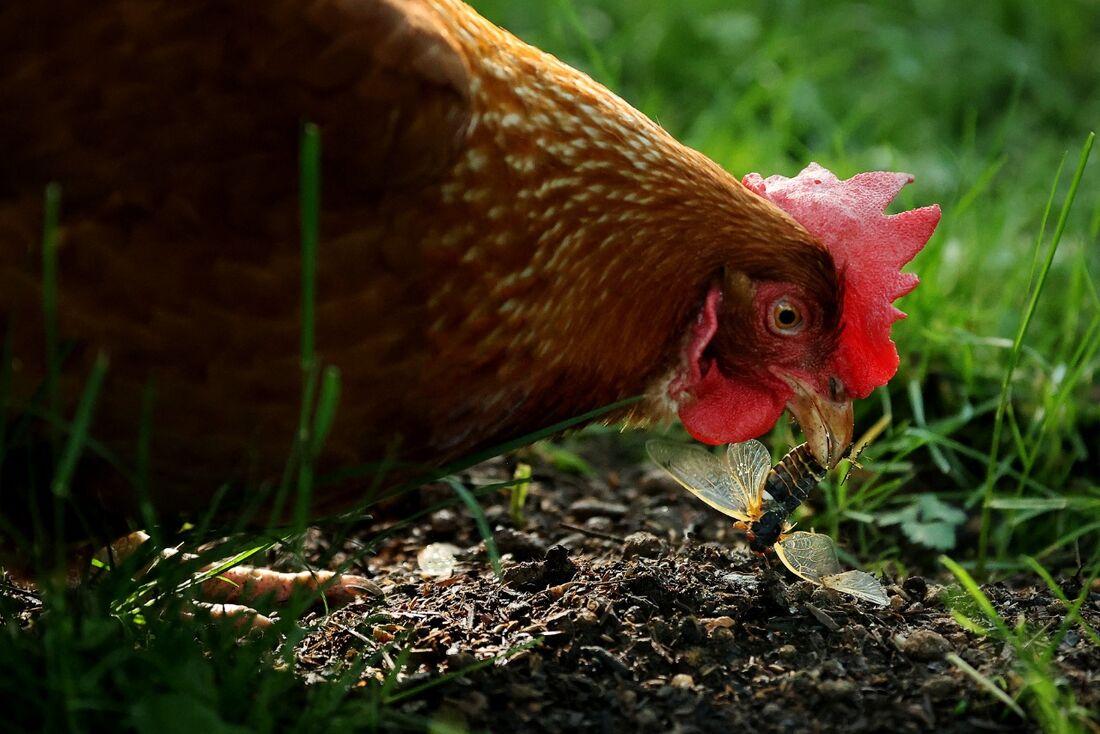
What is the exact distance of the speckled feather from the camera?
7.08ft

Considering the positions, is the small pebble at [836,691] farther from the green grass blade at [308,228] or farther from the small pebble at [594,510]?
the small pebble at [594,510]

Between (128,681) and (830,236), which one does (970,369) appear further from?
(128,681)

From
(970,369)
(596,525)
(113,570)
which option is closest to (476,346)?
(113,570)

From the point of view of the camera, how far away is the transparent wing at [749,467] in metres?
2.95

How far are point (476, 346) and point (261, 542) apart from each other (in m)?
0.57

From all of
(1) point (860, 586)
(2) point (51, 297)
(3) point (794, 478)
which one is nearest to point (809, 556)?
(1) point (860, 586)

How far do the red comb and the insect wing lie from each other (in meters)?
0.35

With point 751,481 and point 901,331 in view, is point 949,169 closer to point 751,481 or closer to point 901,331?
point 901,331

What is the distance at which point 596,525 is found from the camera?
340cm

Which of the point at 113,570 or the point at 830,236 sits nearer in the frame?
the point at 113,570

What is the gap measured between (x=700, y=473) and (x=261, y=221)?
1.24 metres

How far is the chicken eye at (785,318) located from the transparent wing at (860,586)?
546mm

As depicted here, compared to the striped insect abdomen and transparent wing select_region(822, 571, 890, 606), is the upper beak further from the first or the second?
transparent wing select_region(822, 571, 890, 606)

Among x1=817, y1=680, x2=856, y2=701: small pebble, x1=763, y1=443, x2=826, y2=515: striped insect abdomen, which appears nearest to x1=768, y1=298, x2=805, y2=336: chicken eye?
x1=763, y1=443, x2=826, y2=515: striped insect abdomen
